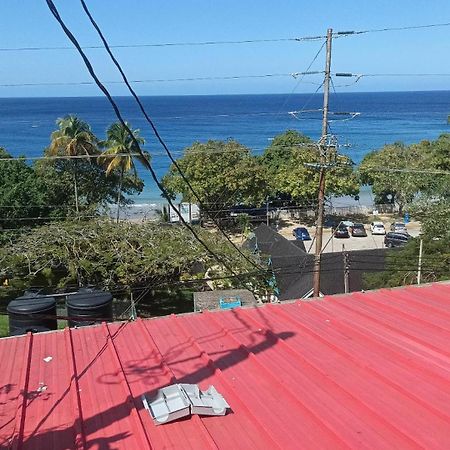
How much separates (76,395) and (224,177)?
3738 centimetres

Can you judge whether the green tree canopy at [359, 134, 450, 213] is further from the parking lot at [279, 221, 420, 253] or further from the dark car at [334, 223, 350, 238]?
the dark car at [334, 223, 350, 238]

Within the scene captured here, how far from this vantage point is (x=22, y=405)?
5.74 meters

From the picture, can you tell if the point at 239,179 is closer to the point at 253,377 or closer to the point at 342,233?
the point at 342,233

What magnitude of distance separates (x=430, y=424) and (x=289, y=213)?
47567mm

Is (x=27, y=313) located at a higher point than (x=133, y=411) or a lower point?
lower

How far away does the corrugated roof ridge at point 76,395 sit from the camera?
502cm

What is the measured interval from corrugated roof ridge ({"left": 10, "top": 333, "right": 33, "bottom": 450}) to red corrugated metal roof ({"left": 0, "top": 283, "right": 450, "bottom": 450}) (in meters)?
0.02

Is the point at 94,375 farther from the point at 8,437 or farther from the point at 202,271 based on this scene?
the point at 202,271

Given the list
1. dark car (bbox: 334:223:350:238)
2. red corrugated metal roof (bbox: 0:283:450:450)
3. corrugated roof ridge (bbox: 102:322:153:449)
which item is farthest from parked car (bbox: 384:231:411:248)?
corrugated roof ridge (bbox: 102:322:153:449)

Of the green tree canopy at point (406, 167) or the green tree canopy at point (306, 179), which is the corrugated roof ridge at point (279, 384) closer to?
the green tree canopy at point (306, 179)

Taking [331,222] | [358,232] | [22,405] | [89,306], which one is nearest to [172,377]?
[22,405]

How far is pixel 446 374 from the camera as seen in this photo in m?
6.35

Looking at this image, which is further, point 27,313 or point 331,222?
point 331,222

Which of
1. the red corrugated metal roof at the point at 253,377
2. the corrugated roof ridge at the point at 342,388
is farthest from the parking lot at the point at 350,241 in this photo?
the red corrugated metal roof at the point at 253,377
